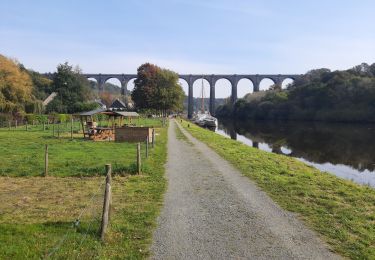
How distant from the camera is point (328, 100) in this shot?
311ft

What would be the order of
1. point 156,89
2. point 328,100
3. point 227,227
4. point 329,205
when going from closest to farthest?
point 227,227 < point 329,205 < point 156,89 < point 328,100

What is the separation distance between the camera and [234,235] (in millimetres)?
7949

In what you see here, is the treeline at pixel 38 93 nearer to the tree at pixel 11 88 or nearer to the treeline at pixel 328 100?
the tree at pixel 11 88

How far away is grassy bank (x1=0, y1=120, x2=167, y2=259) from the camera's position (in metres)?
6.92

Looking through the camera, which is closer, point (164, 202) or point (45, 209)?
point (45, 209)

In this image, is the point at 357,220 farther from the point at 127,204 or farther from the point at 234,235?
the point at 127,204

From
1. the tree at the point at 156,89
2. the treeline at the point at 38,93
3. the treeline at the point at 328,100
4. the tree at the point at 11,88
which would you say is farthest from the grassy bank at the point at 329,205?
the treeline at the point at 328,100

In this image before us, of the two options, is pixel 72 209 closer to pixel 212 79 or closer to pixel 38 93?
pixel 38 93

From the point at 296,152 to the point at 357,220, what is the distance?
82.5 ft

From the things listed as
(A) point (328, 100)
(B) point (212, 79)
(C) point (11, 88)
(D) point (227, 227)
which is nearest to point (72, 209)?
(D) point (227, 227)

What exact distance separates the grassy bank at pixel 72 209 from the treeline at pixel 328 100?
79873 mm

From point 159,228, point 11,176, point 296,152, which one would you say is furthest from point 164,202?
point 296,152

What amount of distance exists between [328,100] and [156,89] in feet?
146

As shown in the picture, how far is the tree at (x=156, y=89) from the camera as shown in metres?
72.9
